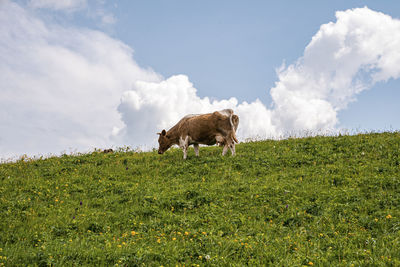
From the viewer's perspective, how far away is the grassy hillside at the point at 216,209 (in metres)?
7.36

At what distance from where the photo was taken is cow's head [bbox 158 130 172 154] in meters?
20.4

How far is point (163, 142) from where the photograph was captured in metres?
20.6

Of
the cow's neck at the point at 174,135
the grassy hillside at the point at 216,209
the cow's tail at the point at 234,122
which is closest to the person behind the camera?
the grassy hillside at the point at 216,209

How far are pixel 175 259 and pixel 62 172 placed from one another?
1199 centimetres

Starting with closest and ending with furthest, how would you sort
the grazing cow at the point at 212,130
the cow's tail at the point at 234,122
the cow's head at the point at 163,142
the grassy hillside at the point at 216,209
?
the grassy hillside at the point at 216,209 → the cow's tail at the point at 234,122 → the grazing cow at the point at 212,130 → the cow's head at the point at 163,142

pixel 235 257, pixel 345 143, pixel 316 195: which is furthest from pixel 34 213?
pixel 345 143

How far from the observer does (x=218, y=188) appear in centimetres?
1240

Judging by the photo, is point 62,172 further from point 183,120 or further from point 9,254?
point 9,254

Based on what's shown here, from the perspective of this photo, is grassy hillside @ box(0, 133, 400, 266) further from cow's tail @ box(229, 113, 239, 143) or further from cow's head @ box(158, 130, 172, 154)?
cow's head @ box(158, 130, 172, 154)

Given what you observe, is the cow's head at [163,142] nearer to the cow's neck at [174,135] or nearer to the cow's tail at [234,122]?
the cow's neck at [174,135]

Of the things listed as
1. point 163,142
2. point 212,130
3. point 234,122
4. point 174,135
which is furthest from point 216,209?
point 163,142

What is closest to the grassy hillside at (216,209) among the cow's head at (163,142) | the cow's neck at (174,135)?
the cow's neck at (174,135)

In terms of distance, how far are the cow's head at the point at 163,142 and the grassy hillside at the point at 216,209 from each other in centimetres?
242

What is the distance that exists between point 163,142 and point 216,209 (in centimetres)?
1067
